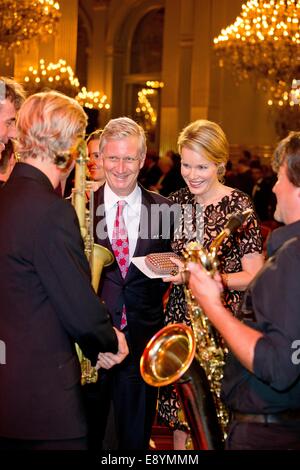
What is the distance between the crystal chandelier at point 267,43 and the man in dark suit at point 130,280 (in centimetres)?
1144

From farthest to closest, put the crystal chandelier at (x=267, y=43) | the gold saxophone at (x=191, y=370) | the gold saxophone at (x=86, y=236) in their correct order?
the crystal chandelier at (x=267, y=43), the gold saxophone at (x=86, y=236), the gold saxophone at (x=191, y=370)

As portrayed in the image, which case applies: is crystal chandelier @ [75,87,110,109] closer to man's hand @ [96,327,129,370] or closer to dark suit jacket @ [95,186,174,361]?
dark suit jacket @ [95,186,174,361]

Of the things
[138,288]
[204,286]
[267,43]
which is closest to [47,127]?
[204,286]

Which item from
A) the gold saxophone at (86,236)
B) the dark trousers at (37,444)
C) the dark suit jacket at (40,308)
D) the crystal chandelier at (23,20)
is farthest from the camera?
the crystal chandelier at (23,20)

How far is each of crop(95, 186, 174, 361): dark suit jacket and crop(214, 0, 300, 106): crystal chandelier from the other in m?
11.5

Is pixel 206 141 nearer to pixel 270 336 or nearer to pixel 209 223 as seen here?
pixel 209 223

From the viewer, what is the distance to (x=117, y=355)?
9.59 feet

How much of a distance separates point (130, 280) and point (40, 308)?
1307 mm

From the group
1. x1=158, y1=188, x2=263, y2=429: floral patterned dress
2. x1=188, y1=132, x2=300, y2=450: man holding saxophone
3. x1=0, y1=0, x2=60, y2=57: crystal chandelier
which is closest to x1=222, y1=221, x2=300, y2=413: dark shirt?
x1=188, y1=132, x2=300, y2=450: man holding saxophone

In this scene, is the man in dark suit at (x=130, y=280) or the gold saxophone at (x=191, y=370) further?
the man in dark suit at (x=130, y=280)

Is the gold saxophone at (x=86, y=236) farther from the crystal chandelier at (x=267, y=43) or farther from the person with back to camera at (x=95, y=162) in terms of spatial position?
the crystal chandelier at (x=267, y=43)

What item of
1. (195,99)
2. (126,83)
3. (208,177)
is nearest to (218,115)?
(195,99)

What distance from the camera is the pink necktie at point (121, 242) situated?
12.6ft

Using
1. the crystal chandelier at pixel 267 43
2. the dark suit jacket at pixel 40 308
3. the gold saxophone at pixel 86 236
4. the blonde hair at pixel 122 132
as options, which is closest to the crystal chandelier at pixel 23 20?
the crystal chandelier at pixel 267 43
